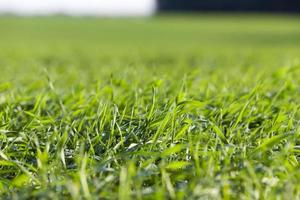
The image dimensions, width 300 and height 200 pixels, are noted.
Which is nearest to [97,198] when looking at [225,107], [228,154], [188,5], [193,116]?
[228,154]

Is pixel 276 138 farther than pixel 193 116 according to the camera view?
No

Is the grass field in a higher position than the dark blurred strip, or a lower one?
higher

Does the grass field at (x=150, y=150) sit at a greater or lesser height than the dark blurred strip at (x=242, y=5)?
greater

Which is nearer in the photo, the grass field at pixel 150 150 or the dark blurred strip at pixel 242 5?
the grass field at pixel 150 150

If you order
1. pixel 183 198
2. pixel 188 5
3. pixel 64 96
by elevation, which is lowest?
pixel 188 5

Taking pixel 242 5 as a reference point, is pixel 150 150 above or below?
above

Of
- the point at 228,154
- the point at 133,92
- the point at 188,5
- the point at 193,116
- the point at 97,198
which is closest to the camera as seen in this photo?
the point at 97,198

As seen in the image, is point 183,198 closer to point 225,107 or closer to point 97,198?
point 97,198

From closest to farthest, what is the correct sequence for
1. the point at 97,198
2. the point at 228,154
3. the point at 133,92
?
the point at 97,198, the point at 228,154, the point at 133,92

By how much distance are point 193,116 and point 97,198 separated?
599 mm

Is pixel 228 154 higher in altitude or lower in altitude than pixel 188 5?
higher

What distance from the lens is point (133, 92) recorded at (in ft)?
6.25

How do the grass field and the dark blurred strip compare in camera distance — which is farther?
the dark blurred strip

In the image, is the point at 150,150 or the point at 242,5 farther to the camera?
the point at 242,5
